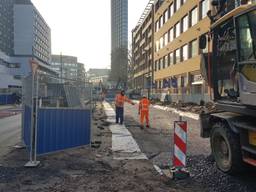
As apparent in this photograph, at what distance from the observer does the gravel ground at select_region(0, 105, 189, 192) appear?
6578 mm

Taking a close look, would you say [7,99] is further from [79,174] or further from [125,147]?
[79,174]

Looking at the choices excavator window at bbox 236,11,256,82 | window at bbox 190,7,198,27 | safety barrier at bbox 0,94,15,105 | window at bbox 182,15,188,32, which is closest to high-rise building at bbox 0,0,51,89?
safety barrier at bbox 0,94,15,105

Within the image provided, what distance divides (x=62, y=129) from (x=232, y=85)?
4.41m

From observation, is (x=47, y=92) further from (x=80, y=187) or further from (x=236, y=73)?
(x=236, y=73)

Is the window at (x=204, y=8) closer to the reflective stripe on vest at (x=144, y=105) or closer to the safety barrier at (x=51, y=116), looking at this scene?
the reflective stripe on vest at (x=144, y=105)

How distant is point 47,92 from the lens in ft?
31.4

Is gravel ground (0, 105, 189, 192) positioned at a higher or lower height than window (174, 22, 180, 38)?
lower

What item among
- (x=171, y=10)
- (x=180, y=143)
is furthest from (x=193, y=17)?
(x=180, y=143)

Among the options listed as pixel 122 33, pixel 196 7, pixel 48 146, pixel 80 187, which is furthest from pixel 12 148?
pixel 122 33

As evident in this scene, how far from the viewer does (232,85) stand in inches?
297

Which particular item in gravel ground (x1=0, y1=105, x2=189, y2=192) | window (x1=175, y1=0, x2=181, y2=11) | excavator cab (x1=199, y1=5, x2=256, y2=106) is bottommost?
gravel ground (x1=0, y1=105, x2=189, y2=192)

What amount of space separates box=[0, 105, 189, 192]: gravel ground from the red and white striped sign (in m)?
0.52

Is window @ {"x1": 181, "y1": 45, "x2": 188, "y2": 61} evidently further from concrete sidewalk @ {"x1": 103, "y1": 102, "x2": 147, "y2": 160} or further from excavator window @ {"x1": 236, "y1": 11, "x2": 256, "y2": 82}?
excavator window @ {"x1": 236, "y1": 11, "x2": 256, "y2": 82}

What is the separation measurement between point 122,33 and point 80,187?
501 ft
